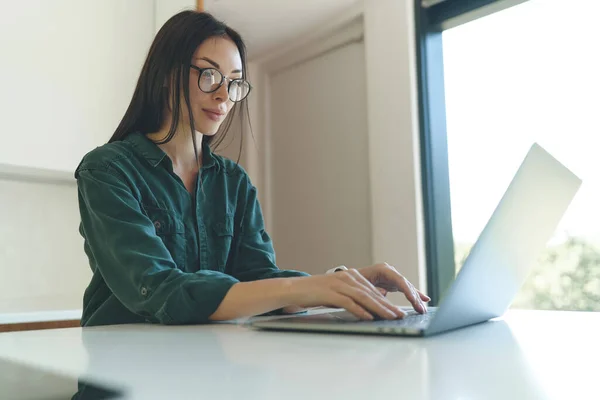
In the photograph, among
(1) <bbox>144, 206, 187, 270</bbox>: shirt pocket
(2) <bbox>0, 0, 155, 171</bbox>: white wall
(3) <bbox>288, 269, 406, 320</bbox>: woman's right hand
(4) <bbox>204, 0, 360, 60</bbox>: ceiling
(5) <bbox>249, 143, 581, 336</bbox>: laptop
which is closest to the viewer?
(5) <bbox>249, 143, 581, 336</bbox>: laptop

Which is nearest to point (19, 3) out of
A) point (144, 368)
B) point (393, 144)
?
point (393, 144)

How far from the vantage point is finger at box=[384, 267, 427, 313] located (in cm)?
Result: 78

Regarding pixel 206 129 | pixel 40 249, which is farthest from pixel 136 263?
pixel 40 249

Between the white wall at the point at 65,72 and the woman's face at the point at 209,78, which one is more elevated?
the white wall at the point at 65,72

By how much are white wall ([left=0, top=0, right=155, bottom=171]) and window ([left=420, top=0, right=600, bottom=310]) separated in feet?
3.89

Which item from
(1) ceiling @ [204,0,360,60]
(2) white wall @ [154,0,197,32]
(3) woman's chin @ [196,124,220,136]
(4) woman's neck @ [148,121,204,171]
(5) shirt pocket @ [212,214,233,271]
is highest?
(1) ceiling @ [204,0,360,60]

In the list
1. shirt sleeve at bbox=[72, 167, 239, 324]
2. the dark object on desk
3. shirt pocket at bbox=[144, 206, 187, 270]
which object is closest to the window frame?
shirt pocket at bbox=[144, 206, 187, 270]

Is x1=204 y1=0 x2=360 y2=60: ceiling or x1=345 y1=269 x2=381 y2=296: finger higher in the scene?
x1=204 y1=0 x2=360 y2=60: ceiling

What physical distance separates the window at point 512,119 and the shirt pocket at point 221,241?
1184mm

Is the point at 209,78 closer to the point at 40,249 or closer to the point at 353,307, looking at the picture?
the point at 353,307

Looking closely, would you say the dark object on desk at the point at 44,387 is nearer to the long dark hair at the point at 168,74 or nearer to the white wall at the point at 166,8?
the long dark hair at the point at 168,74

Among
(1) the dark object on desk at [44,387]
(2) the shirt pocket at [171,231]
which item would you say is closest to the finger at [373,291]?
(1) the dark object on desk at [44,387]

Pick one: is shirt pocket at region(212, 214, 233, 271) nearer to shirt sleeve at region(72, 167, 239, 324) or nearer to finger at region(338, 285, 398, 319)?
shirt sleeve at region(72, 167, 239, 324)

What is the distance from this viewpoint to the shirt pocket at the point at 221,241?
1.15 meters
